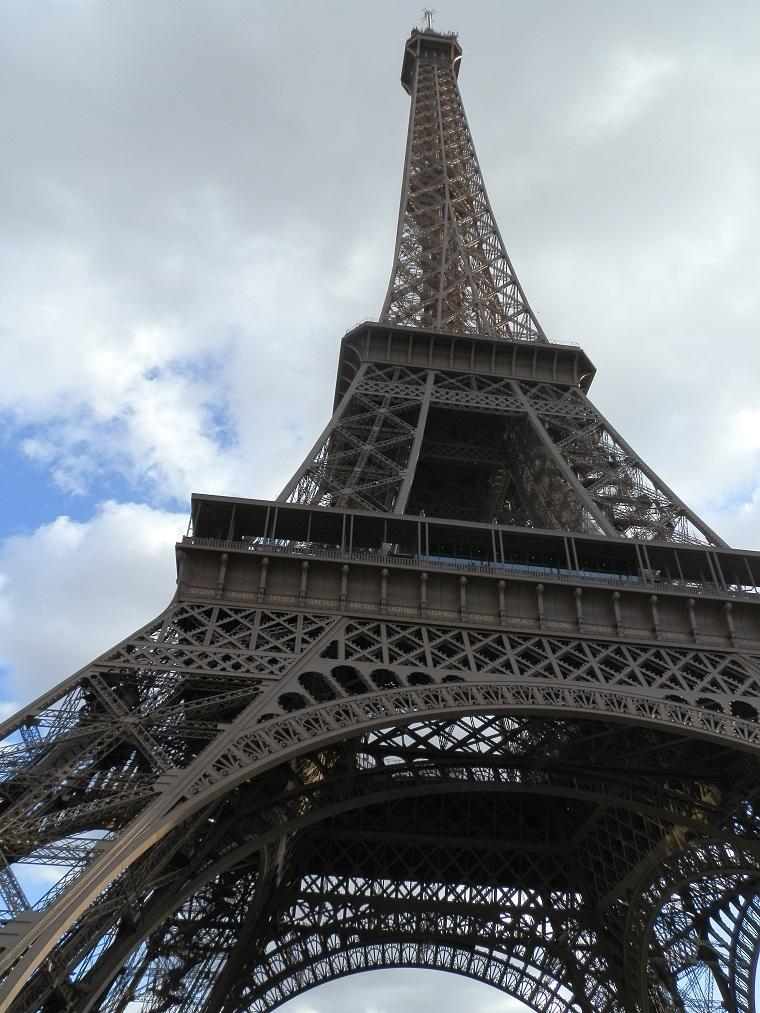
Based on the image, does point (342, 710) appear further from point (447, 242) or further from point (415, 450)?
point (447, 242)

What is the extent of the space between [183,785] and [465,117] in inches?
1950

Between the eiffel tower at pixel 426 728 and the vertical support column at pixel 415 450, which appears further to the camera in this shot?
the vertical support column at pixel 415 450

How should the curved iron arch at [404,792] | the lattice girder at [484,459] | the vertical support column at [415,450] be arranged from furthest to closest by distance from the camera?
1. the lattice girder at [484,459]
2. the vertical support column at [415,450]
3. the curved iron arch at [404,792]

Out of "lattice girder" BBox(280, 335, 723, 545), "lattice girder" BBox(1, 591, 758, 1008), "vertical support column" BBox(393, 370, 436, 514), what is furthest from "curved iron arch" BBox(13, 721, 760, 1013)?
"lattice girder" BBox(280, 335, 723, 545)

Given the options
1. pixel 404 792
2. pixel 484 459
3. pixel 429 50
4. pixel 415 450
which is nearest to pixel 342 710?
pixel 404 792

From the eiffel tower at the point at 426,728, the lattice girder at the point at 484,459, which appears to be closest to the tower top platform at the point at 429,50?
the eiffel tower at the point at 426,728

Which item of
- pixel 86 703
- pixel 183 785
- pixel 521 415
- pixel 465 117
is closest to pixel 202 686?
pixel 86 703

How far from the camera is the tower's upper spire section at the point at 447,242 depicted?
39.8m

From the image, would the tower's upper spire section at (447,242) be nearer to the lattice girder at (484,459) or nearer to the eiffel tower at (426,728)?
the eiffel tower at (426,728)

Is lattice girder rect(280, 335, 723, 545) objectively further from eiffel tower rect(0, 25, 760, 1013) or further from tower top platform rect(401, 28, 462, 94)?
tower top platform rect(401, 28, 462, 94)

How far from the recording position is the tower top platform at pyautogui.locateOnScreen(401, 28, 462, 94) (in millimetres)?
60438

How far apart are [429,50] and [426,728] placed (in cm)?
5156

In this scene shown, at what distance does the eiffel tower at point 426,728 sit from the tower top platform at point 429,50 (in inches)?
996

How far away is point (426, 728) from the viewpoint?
26.4 metres
